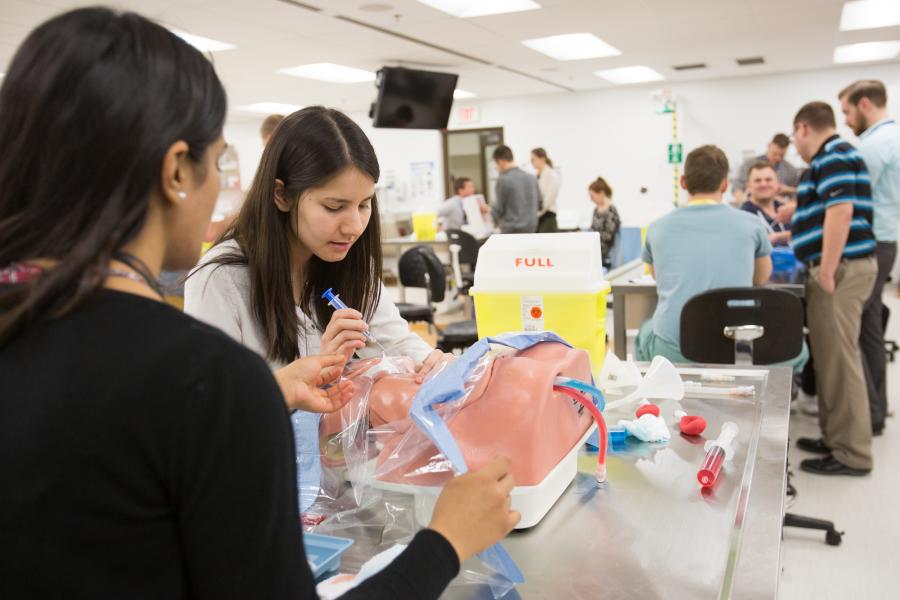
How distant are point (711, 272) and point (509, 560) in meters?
2.11

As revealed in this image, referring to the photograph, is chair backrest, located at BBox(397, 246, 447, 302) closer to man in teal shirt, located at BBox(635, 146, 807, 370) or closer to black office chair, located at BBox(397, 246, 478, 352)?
black office chair, located at BBox(397, 246, 478, 352)

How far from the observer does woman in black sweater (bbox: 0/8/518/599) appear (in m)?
0.51

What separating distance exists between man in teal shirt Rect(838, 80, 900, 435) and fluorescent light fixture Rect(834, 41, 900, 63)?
478cm

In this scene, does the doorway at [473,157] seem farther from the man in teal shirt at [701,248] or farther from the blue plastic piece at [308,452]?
the blue plastic piece at [308,452]

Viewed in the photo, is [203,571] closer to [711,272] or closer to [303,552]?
[303,552]

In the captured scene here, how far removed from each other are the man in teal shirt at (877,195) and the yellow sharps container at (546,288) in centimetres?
217

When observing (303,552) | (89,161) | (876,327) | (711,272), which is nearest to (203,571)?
(303,552)

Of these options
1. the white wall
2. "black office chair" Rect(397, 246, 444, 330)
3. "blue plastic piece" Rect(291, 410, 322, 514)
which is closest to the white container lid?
"blue plastic piece" Rect(291, 410, 322, 514)

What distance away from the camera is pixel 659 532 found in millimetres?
957

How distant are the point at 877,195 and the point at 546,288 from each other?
7.71ft

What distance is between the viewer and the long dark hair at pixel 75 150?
0.52 m

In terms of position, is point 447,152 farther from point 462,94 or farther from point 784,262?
point 784,262

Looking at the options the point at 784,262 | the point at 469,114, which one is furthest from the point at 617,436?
the point at 469,114

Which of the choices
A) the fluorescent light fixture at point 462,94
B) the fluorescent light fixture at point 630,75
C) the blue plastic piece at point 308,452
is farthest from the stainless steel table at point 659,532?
the fluorescent light fixture at point 462,94
